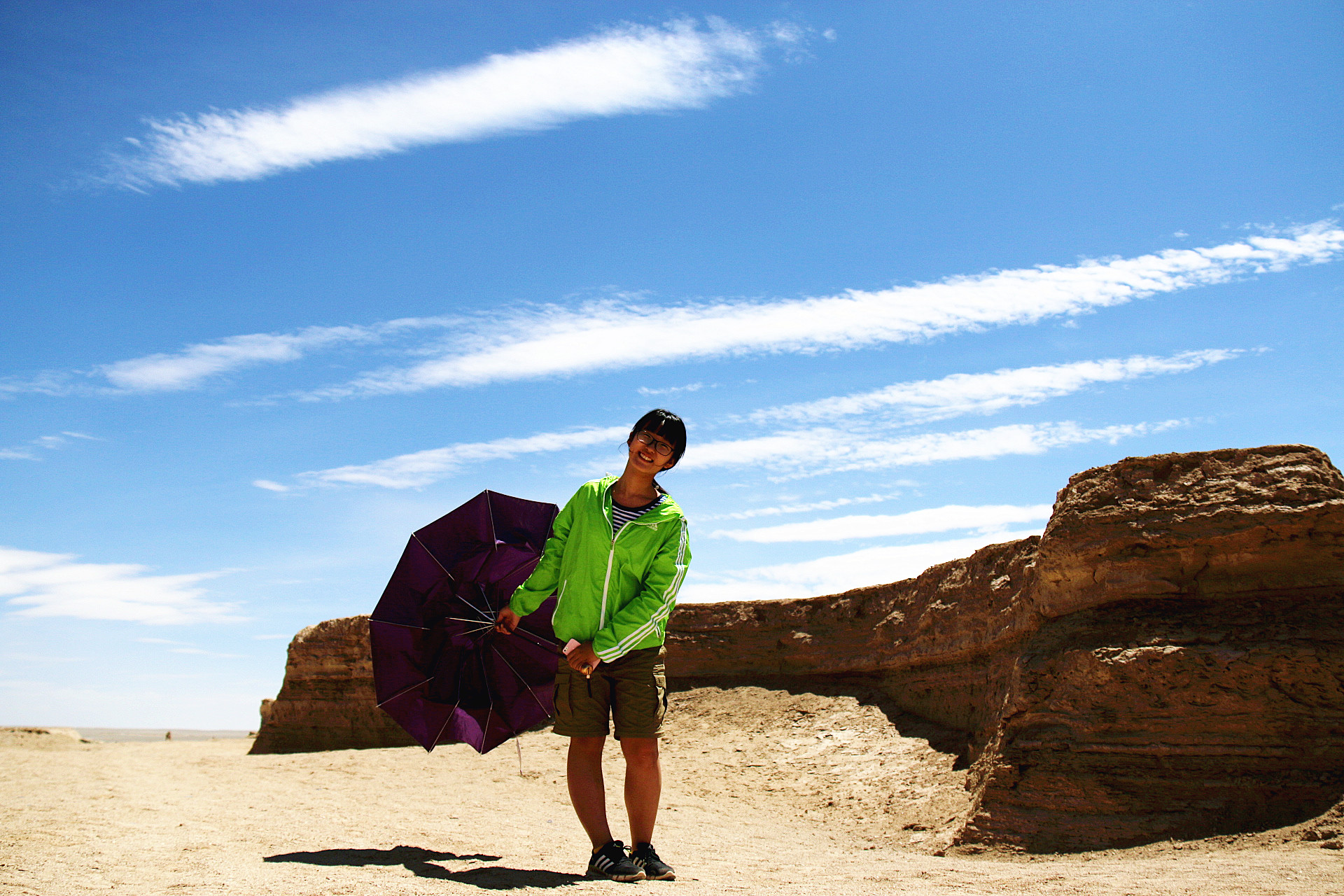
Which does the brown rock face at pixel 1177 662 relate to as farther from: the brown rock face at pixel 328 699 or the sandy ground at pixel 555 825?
the brown rock face at pixel 328 699

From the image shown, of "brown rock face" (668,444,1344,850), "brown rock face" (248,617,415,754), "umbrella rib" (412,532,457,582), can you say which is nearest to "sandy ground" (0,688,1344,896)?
"brown rock face" (668,444,1344,850)

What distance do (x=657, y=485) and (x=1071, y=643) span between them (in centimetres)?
321

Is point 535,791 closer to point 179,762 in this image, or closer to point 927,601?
point 927,601

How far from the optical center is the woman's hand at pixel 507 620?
15.1 ft

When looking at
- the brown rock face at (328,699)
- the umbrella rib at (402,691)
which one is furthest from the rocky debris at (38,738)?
the umbrella rib at (402,691)

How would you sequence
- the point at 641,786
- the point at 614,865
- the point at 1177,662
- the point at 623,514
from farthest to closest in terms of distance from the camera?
the point at 1177,662
the point at 623,514
the point at 641,786
the point at 614,865

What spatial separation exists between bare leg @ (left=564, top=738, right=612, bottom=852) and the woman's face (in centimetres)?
127

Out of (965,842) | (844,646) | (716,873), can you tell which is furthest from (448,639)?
(844,646)

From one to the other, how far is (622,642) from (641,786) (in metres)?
0.69

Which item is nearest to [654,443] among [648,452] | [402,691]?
[648,452]

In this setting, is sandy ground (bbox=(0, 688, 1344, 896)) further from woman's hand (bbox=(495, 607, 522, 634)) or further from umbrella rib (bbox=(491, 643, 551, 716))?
woman's hand (bbox=(495, 607, 522, 634))

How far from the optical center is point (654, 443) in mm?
4320

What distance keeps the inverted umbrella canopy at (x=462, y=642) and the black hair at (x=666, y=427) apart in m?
1.23

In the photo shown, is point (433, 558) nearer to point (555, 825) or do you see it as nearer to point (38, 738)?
point (555, 825)
